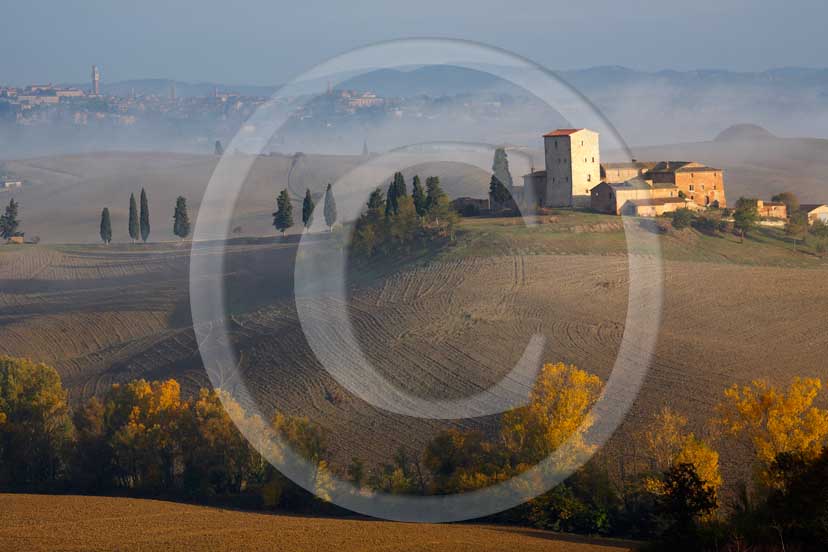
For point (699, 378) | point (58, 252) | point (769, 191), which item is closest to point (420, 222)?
point (699, 378)

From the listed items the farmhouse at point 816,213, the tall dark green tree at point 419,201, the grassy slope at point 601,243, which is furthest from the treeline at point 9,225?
the farmhouse at point 816,213

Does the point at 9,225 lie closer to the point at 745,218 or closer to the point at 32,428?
the point at 745,218

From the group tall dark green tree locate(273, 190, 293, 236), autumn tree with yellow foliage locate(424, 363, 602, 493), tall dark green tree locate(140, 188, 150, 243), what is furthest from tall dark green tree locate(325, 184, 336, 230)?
autumn tree with yellow foliage locate(424, 363, 602, 493)

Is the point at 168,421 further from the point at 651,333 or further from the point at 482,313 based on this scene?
the point at 651,333

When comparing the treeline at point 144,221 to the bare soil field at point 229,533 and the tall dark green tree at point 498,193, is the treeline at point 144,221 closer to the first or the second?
the tall dark green tree at point 498,193

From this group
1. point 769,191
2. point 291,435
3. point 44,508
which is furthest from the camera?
point 769,191
